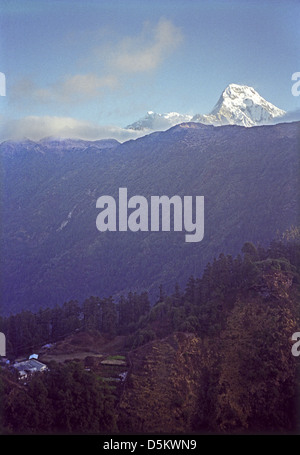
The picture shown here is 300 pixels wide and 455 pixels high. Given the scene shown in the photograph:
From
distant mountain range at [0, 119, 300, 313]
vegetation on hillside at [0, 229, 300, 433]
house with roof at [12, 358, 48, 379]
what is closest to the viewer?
vegetation on hillside at [0, 229, 300, 433]

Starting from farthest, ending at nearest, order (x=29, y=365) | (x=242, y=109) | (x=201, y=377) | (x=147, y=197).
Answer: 1. (x=242, y=109)
2. (x=147, y=197)
3. (x=29, y=365)
4. (x=201, y=377)

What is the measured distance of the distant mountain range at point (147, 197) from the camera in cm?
5766

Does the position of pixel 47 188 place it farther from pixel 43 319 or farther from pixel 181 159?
pixel 43 319

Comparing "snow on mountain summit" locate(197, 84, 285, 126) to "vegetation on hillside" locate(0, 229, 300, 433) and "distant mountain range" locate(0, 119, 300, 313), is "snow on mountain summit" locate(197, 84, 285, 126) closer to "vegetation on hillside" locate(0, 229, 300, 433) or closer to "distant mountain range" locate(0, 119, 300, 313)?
"distant mountain range" locate(0, 119, 300, 313)

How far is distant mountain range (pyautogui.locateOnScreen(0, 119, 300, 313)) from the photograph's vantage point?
189 feet

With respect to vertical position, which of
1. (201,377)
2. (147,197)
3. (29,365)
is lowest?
(29,365)

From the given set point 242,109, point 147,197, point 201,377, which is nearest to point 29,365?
point 201,377

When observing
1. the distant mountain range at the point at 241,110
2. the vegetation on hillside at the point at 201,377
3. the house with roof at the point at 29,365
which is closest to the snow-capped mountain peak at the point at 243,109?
the distant mountain range at the point at 241,110

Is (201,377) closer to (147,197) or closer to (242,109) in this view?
(147,197)

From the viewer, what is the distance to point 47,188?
96.6 metres

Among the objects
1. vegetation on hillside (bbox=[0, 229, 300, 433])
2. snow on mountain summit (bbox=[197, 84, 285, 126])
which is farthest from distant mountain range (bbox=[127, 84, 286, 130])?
vegetation on hillside (bbox=[0, 229, 300, 433])

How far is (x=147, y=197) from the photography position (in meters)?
72.9

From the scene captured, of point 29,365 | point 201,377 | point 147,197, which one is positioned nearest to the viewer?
point 201,377
